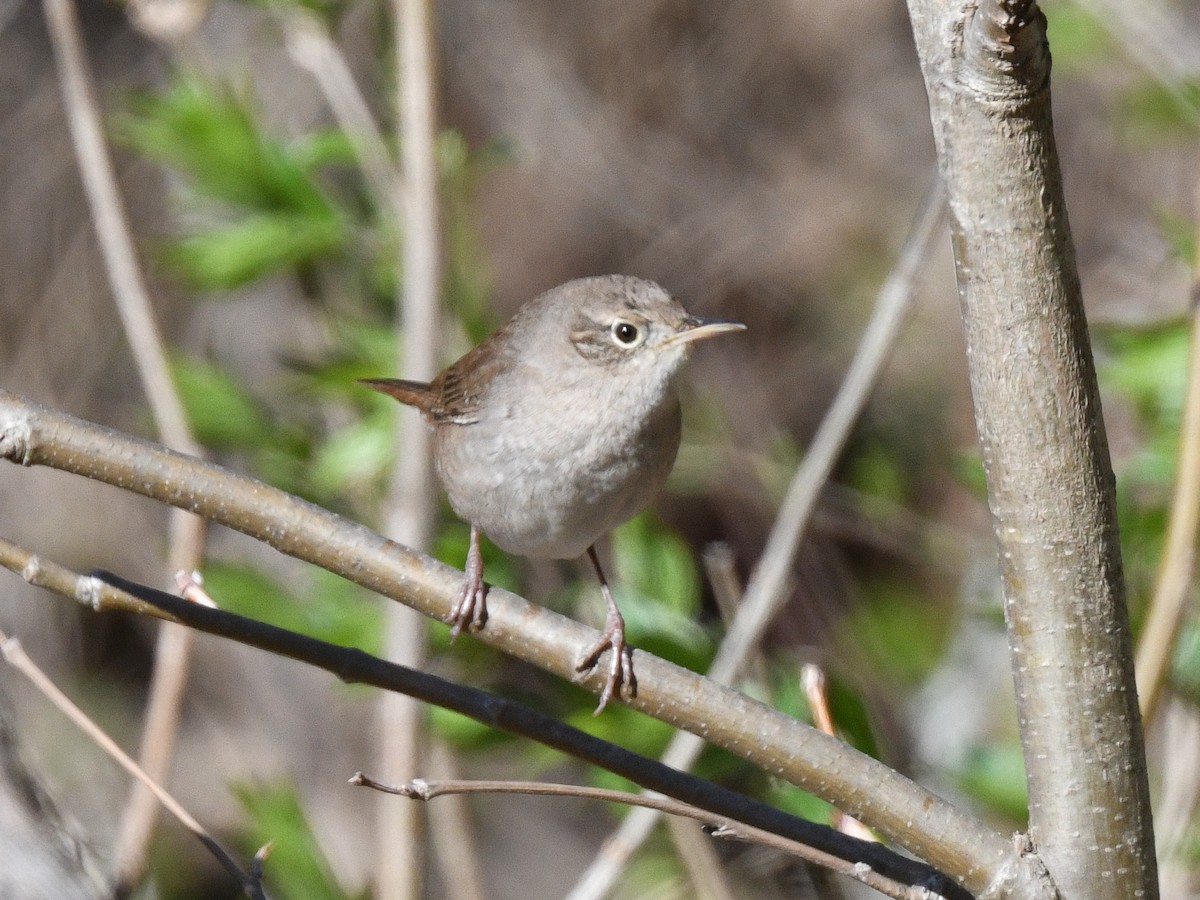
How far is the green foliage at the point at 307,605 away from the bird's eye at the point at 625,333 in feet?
2.88

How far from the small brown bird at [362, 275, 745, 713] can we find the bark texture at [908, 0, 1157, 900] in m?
1.00

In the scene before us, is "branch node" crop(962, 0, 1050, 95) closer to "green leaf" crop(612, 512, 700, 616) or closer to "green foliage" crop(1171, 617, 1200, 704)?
"green foliage" crop(1171, 617, 1200, 704)

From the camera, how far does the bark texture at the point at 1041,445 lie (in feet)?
4.32

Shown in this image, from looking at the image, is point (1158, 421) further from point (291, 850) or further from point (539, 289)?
point (539, 289)

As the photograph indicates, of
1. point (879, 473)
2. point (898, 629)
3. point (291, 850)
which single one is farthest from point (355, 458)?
point (898, 629)

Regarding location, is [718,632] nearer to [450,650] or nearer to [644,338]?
[450,650]

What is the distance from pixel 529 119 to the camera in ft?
20.5

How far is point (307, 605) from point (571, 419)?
108 centimetres

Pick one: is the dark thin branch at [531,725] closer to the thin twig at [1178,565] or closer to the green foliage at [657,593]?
the thin twig at [1178,565]

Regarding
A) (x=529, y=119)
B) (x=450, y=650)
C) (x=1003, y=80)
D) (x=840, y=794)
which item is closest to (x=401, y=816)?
(x=450, y=650)

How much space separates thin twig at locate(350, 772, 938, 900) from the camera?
1394 millimetres

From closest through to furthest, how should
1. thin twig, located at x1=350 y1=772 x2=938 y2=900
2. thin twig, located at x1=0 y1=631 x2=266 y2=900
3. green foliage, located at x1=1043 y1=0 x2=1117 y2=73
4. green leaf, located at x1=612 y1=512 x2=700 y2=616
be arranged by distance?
thin twig, located at x1=350 y1=772 x2=938 y2=900 < thin twig, located at x1=0 y1=631 x2=266 y2=900 < green leaf, located at x1=612 y1=512 x2=700 y2=616 < green foliage, located at x1=1043 y1=0 x2=1117 y2=73

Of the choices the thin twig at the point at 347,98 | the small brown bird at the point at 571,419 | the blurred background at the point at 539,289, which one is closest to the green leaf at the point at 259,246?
the blurred background at the point at 539,289

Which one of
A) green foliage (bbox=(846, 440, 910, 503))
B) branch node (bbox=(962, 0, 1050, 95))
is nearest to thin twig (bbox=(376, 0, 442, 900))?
branch node (bbox=(962, 0, 1050, 95))
